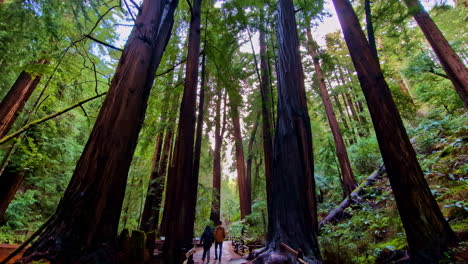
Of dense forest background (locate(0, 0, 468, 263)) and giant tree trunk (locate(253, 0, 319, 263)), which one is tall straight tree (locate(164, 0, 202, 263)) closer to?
dense forest background (locate(0, 0, 468, 263))

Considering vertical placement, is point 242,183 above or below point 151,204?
above

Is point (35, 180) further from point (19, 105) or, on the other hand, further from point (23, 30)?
point (23, 30)

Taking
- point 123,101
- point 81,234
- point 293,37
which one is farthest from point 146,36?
point 293,37

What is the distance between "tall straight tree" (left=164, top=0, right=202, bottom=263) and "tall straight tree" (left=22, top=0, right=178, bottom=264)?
2054 mm

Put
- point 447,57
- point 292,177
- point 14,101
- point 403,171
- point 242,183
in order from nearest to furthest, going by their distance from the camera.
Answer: point 403,171, point 292,177, point 447,57, point 14,101, point 242,183

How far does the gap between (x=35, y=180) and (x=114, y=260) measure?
14.9 meters

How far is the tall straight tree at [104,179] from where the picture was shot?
1.70 metres

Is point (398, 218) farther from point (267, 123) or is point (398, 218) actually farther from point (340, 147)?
point (267, 123)

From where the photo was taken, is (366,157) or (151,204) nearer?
(151,204)

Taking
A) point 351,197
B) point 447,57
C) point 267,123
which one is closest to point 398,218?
point 351,197

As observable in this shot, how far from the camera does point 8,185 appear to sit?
31.5ft

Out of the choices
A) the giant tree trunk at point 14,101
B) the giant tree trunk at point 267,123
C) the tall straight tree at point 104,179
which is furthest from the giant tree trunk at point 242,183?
the tall straight tree at point 104,179

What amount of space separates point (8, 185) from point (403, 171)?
50.2 feet

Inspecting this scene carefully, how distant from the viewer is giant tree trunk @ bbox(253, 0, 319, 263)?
152 inches
